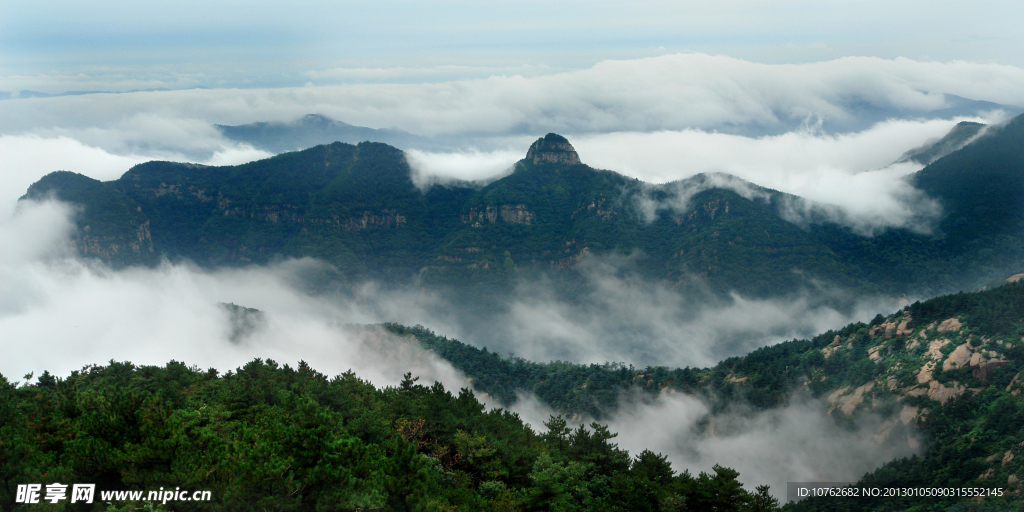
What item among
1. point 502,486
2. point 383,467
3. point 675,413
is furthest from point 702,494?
point 675,413

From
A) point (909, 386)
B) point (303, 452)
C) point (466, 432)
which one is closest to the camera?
point (303, 452)

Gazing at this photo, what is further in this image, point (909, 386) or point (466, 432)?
point (909, 386)

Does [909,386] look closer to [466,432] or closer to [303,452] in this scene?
[466,432]

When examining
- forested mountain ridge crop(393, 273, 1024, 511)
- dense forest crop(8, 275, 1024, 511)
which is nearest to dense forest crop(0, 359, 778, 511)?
dense forest crop(8, 275, 1024, 511)

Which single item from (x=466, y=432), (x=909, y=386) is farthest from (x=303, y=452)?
(x=909, y=386)

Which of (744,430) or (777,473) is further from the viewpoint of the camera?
(744,430)

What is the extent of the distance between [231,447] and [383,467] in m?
8.27

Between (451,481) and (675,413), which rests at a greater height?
(675,413)

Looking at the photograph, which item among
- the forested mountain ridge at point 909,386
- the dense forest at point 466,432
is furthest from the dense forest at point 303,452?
the forested mountain ridge at point 909,386

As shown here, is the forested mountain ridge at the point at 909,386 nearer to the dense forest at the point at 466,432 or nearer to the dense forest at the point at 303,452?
the dense forest at the point at 466,432

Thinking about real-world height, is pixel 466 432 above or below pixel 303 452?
above

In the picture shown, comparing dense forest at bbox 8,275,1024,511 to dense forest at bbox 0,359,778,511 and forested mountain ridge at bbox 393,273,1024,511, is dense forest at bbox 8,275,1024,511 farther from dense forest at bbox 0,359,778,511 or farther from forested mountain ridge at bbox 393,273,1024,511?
forested mountain ridge at bbox 393,273,1024,511

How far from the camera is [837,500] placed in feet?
253

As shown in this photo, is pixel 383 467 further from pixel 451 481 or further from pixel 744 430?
pixel 744 430
